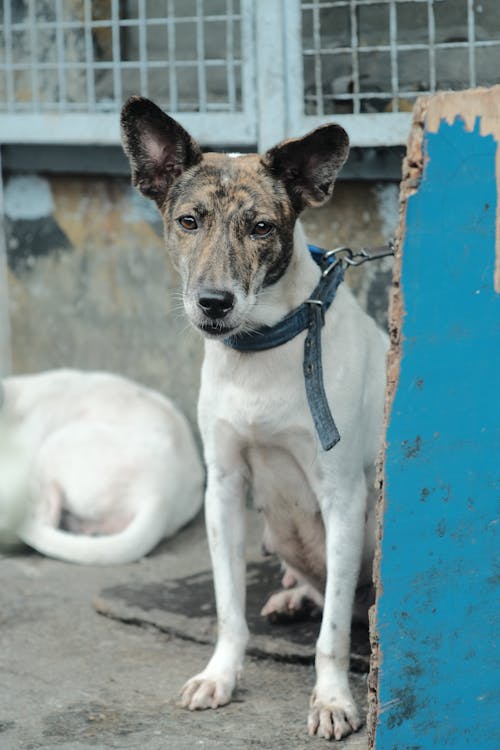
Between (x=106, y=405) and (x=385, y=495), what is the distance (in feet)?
9.53

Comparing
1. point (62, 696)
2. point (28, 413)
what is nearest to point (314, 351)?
point (62, 696)

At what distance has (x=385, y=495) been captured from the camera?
107 inches

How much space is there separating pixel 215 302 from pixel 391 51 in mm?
2069

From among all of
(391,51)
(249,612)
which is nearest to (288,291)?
(249,612)

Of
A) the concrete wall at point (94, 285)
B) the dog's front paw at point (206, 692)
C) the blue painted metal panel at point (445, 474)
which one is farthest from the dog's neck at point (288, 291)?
the concrete wall at point (94, 285)

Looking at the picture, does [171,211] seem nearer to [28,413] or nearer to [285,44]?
[285,44]

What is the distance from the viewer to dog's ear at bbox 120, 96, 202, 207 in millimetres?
3457

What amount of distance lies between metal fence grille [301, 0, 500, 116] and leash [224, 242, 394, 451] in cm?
154

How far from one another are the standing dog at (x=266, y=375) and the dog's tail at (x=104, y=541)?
4.24 ft

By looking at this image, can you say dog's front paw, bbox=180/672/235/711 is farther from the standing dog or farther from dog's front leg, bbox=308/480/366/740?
dog's front leg, bbox=308/480/366/740

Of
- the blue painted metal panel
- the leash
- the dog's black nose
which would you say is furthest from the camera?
the leash

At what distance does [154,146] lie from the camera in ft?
11.6

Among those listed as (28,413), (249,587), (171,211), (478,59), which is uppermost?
(478,59)

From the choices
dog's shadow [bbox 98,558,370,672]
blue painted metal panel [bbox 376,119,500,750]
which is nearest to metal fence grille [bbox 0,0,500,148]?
dog's shadow [bbox 98,558,370,672]
